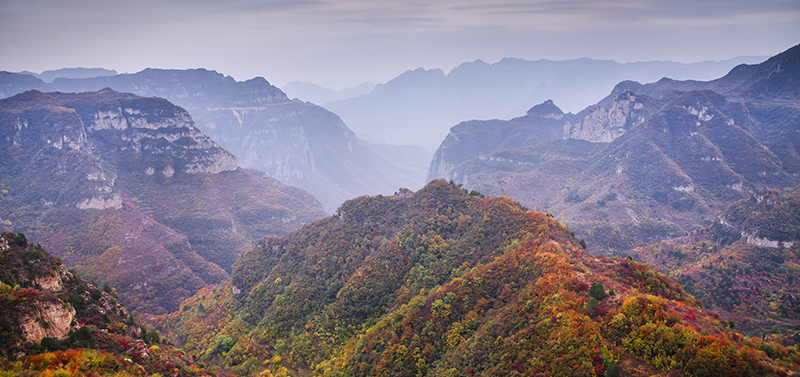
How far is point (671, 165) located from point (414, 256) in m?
117

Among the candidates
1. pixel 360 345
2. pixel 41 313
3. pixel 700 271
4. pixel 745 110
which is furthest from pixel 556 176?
pixel 41 313

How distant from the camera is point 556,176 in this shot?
158 metres

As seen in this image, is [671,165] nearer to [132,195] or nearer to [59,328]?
[59,328]

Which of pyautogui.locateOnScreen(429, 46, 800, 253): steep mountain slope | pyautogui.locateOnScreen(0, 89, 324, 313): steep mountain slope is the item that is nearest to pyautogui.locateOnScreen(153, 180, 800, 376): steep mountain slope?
pyautogui.locateOnScreen(0, 89, 324, 313): steep mountain slope

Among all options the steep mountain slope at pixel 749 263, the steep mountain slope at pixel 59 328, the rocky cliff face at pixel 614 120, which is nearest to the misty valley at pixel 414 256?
the steep mountain slope at pixel 59 328

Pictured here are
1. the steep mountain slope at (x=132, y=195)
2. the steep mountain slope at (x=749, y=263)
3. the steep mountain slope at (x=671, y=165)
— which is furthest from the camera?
the steep mountain slope at (x=671, y=165)

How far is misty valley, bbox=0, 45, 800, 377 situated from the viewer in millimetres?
23531

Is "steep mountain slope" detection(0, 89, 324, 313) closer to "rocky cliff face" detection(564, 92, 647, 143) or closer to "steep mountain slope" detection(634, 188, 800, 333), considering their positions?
"steep mountain slope" detection(634, 188, 800, 333)

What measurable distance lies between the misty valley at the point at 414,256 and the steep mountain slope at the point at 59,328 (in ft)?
0.52

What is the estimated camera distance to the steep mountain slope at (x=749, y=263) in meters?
53.2

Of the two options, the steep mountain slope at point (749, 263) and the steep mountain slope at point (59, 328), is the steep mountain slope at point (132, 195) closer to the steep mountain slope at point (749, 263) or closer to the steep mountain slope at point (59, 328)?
the steep mountain slope at point (59, 328)

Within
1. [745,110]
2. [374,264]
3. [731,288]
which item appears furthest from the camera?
[745,110]

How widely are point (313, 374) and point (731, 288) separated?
69356 mm

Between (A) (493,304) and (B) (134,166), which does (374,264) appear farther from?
(B) (134,166)
